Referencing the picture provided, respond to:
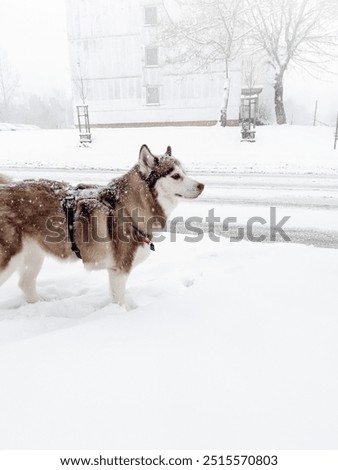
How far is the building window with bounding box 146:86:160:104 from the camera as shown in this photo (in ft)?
96.2

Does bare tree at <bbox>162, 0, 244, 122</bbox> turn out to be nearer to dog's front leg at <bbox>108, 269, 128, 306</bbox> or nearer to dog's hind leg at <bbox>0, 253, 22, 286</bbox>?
dog's front leg at <bbox>108, 269, 128, 306</bbox>

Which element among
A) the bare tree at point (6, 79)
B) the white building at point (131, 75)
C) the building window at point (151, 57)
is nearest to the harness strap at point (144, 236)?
the white building at point (131, 75)

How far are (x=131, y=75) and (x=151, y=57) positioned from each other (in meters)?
2.24

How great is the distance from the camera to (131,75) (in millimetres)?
29281

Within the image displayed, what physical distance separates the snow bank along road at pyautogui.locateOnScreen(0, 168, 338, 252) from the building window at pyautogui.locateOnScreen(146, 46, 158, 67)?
1928cm

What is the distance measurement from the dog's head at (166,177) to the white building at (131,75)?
85.7ft

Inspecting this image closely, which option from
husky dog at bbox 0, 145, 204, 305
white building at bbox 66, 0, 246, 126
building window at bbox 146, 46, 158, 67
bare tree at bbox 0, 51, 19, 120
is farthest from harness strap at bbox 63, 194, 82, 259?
bare tree at bbox 0, 51, 19, 120

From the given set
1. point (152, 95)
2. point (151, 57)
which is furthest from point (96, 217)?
point (151, 57)

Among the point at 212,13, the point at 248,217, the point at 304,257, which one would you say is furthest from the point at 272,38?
the point at 304,257

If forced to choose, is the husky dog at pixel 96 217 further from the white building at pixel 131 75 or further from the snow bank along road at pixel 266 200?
the white building at pixel 131 75

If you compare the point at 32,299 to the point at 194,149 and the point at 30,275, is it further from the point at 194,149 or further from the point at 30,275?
the point at 194,149

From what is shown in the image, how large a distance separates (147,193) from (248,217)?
4.51 m

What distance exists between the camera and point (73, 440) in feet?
6.05

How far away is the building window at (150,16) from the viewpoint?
2800cm
